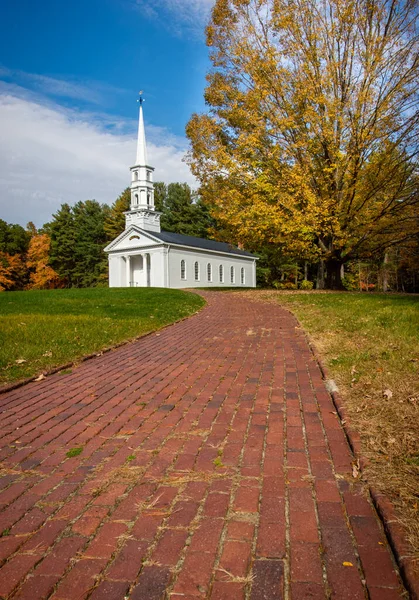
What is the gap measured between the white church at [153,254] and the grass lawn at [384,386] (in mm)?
27974

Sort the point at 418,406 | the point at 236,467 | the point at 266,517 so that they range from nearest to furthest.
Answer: the point at 266,517 → the point at 236,467 → the point at 418,406

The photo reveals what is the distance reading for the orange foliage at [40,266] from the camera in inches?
2293

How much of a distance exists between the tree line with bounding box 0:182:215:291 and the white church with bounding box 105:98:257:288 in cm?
1596

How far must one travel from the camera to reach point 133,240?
4019 cm

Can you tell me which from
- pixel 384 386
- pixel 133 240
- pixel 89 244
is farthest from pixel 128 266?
pixel 384 386

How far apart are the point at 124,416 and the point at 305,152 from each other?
665 inches

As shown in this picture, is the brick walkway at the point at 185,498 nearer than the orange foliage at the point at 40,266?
Yes

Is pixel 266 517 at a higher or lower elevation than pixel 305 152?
lower

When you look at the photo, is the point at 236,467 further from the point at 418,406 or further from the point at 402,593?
the point at 418,406

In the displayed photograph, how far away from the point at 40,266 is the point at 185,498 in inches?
2393

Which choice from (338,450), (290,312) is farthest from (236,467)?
(290,312)

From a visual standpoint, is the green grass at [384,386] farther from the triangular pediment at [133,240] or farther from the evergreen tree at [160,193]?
the evergreen tree at [160,193]

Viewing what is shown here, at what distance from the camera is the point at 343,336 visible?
7.90 m

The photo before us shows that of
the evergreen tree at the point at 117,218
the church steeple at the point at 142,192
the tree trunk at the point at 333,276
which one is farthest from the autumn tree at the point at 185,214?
the tree trunk at the point at 333,276
